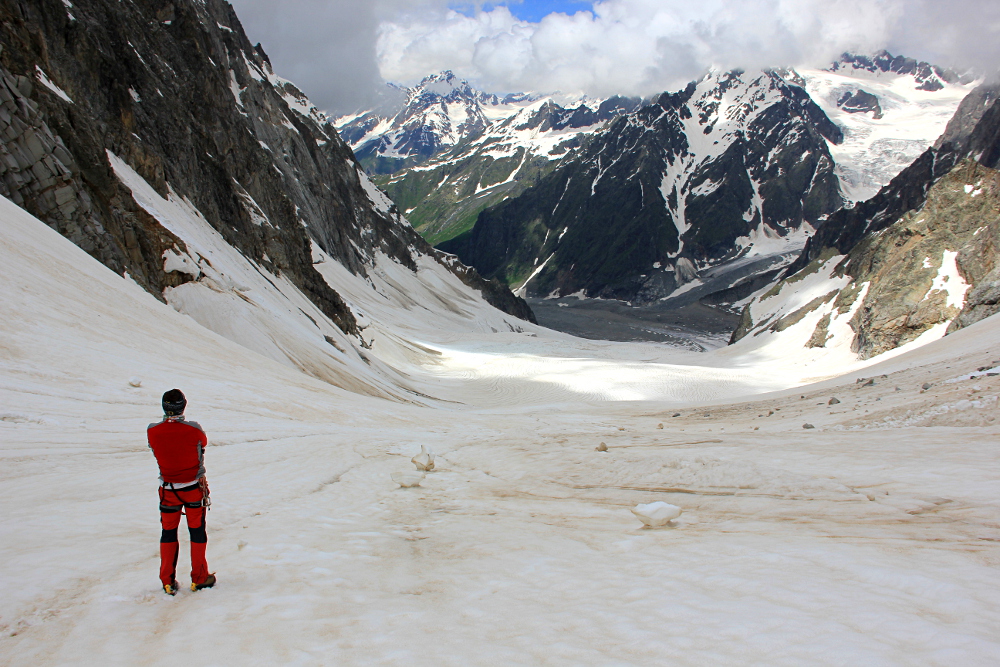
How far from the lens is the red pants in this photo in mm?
4660

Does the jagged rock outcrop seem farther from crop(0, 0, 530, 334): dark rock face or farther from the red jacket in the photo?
crop(0, 0, 530, 334): dark rock face

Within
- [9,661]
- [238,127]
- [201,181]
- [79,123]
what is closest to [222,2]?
[238,127]

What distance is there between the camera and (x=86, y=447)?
802cm

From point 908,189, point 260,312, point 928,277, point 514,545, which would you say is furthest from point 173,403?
point 908,189

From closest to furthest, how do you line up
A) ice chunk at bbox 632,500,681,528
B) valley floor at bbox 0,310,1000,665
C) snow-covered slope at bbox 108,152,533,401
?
valley floor at bbox 0,310,1000,665 < ice chunk at bbox 632,500,681,528 < snow-covered slope at bbox 108,152,533,401

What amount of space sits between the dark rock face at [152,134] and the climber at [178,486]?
16.3 metres

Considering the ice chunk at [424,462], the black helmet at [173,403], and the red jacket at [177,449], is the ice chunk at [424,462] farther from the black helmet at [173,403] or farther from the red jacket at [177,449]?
the black helmet at [173,403]

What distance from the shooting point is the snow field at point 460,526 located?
3.98m

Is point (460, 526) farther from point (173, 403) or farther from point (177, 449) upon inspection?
point (173, 403)

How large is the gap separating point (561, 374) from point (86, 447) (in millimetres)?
31767

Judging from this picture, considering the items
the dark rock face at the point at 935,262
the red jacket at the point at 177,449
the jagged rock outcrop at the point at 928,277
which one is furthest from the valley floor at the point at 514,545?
the dark rock face at the point at 935,262

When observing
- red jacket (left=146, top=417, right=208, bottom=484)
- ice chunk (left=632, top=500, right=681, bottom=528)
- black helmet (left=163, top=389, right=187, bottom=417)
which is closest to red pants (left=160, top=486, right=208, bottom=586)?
Result: red jacket (left=146, top=417, right=208, bottom=484)

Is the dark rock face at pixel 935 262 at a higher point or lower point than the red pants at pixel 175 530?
higher

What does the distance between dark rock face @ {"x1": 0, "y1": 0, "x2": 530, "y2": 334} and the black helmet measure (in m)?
16.3
